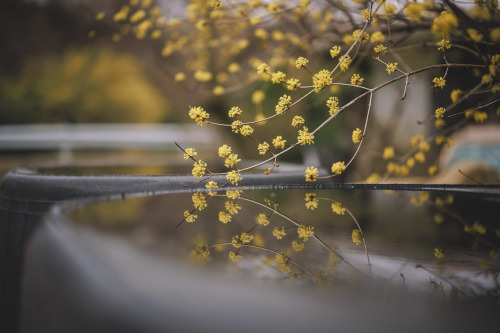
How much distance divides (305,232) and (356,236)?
0.31 feet

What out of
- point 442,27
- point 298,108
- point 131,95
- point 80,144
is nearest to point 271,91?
point 298,108

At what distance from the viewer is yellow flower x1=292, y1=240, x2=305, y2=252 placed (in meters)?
0.74

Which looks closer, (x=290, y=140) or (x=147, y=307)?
(x=147, y=307)

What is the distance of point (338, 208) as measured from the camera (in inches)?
49.3

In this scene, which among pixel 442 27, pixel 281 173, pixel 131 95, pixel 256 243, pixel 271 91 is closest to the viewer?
pixel 256 243

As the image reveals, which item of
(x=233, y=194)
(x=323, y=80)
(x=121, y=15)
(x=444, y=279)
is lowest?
(x=444, y=279)

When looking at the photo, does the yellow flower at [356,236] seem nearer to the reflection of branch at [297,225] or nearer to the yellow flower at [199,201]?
the reflection of branch at [297,225]

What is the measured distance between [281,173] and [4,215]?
865 mm

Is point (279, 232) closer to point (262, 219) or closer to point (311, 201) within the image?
point (262, 219)

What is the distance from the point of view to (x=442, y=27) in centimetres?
120

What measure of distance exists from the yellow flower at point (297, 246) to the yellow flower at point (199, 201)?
40 centimetres

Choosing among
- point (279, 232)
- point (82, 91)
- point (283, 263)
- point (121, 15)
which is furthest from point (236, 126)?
point (82, 91)

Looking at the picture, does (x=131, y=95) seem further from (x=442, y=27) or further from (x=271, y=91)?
(x=442, y=27)

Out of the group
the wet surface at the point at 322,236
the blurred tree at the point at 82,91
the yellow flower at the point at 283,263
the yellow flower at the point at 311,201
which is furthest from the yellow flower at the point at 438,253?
the blurred tree at the point at 82,91
